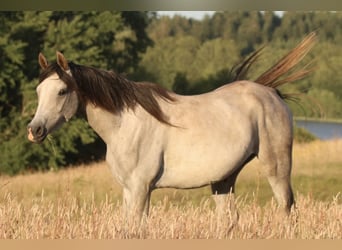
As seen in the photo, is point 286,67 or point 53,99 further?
point 286,67

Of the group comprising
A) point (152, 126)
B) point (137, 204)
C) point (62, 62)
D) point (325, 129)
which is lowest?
point (325, 129)

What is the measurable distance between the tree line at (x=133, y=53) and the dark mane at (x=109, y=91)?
8.27 meters

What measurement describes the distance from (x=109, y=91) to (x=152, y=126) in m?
0.50

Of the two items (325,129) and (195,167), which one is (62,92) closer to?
(195,167)

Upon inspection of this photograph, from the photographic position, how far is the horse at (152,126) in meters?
5.91

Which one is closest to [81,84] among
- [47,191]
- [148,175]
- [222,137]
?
[148,175]

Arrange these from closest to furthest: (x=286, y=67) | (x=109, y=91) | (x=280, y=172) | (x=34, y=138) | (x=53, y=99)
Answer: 1. (x=34, y=138)
2. (x=53, y=99)
3. (x=109, y=91)
4. (x=280, y=172)
5. (x=286, y=67)

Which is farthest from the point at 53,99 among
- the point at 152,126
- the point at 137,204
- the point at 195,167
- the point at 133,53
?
the point at 133,53

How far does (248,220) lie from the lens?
21.9 feet

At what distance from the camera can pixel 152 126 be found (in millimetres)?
6105

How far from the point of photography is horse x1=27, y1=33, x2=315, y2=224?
5.91m

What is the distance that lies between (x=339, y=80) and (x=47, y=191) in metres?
10.1

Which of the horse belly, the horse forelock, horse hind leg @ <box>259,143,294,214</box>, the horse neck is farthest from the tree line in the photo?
the horse forelock

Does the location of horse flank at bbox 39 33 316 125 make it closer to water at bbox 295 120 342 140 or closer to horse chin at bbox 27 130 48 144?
horse chin at bbox 27 130 48 144
